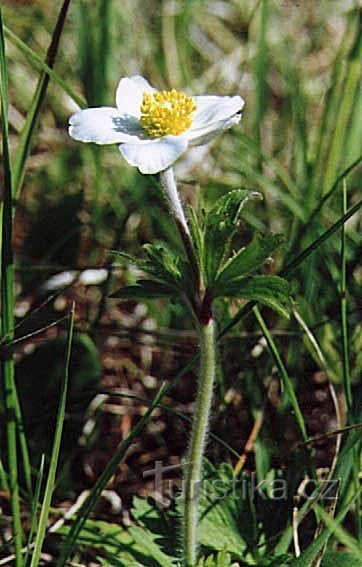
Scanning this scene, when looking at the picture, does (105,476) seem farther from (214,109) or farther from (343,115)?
(343,115)

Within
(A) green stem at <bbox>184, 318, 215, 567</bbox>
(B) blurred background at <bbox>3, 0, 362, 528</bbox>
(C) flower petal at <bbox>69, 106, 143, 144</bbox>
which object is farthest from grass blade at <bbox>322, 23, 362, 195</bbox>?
(A) green stem at <bbox>184, 318, 215, 567</bbox>

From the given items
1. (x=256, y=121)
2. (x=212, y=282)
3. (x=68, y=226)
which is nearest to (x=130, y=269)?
(x=68, y=226)

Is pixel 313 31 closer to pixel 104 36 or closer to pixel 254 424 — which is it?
pixel 104 36

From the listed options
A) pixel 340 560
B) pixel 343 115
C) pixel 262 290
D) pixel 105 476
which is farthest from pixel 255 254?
pixel 343 115

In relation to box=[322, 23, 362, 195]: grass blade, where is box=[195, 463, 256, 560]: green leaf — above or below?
below

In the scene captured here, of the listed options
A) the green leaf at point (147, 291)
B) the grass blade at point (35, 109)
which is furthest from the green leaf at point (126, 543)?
the grass blade at point (35, 109)

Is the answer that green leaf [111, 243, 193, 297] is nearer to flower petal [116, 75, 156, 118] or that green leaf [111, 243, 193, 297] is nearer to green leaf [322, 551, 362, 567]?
flower petal [116, 75, 156, 118]
